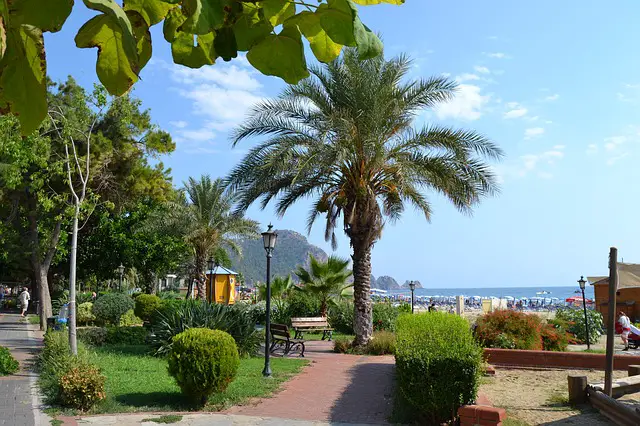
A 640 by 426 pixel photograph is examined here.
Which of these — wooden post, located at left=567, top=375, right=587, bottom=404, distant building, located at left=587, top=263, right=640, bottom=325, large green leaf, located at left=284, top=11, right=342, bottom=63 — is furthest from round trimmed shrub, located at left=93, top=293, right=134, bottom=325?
large green leaf, located at left=284, top=11, right=342, bottom=63

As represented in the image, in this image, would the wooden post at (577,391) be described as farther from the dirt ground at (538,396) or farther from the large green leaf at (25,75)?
the large green leaf at (25,75)

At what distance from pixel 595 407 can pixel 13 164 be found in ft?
44.8

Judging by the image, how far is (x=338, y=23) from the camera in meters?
1.10

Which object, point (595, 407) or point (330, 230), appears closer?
point (595, 407)

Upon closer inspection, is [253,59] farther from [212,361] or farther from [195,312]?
[195,312]

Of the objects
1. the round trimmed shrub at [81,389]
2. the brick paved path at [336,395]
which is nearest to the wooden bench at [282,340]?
the brick paved path at [336,395]

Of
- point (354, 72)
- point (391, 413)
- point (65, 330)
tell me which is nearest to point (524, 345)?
point (391, 413)

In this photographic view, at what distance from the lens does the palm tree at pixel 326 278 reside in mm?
24875

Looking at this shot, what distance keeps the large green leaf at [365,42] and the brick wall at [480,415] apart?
21.1 feet

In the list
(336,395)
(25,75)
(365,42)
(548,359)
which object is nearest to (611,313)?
(336,395)

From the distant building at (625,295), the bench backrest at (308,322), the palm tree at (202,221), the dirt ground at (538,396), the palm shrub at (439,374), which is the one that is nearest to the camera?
the palm shrub at (439,374)

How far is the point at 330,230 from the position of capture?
18.5 meters

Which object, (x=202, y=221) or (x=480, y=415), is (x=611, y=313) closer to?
(x=480, y=415)

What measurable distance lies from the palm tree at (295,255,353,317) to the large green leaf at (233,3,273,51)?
23.6 metres
